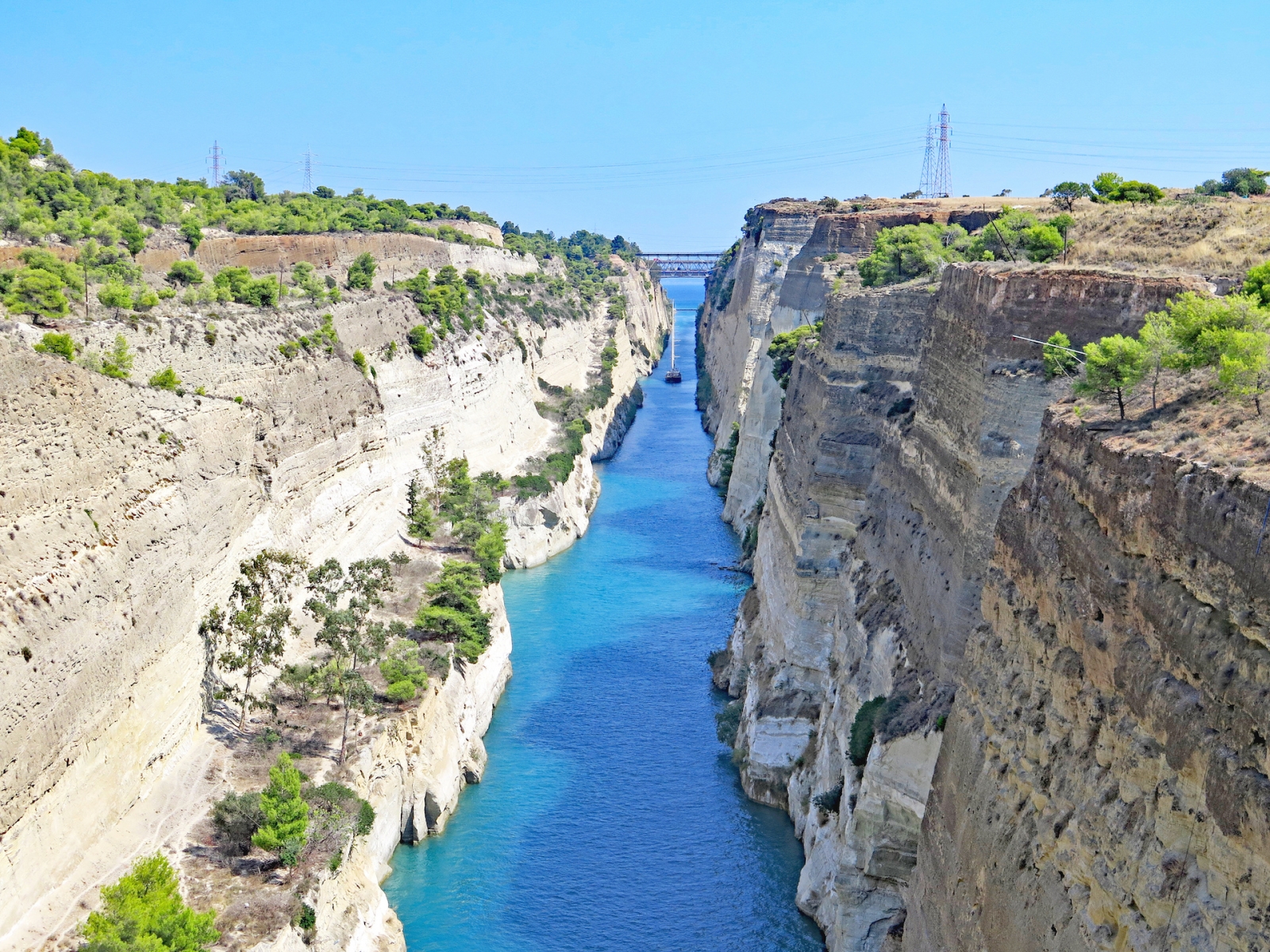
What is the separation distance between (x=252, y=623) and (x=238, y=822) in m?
5.01

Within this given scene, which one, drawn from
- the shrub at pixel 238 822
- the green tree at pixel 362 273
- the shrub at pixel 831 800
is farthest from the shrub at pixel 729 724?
the green tree at pixel 362 273

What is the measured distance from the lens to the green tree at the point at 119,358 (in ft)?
74.3

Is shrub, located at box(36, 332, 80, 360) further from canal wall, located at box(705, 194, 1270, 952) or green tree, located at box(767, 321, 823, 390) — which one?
green tree, located at box(767, 321, 823, 390)

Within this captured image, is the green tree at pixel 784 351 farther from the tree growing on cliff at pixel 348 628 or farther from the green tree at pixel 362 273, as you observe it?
the tree growing on cliff at pixel 348 628

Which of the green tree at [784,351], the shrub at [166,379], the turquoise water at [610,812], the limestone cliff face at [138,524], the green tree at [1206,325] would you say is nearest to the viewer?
the green tree at [1206,325]

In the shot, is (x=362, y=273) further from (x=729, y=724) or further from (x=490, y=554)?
(x=729, y=724)

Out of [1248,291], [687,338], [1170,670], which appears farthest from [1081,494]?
[687,338]

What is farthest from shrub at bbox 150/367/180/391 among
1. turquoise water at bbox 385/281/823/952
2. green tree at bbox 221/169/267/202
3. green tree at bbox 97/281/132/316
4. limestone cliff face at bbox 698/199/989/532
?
green tree at bbox 221/169/267/202

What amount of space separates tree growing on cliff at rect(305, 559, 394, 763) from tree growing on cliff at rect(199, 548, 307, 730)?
2.79 ft

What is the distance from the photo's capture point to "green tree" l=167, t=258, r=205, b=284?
115 feet

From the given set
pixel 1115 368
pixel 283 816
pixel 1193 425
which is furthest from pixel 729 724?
pixel 1193 425

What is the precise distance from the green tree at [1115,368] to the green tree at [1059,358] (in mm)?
Result: 2016

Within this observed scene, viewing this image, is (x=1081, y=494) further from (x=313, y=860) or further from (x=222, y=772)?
(x=222, y=772)

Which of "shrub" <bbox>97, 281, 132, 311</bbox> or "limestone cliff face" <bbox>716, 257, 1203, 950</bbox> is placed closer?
"limestone cliff face" <bbox>716, 257, 1203, 950</bbox>
